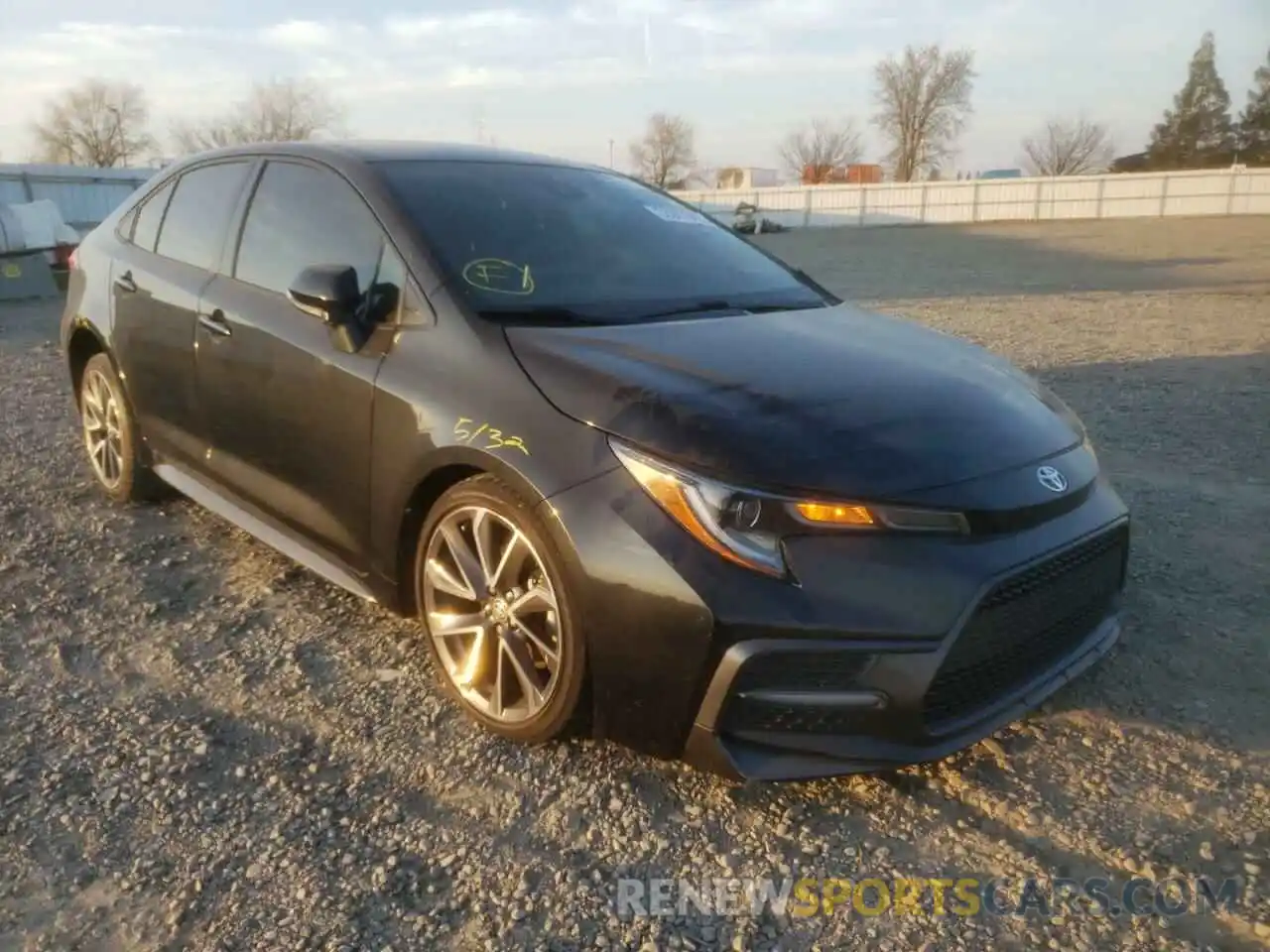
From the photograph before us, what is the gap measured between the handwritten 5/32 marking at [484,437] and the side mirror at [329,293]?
579 millimetres

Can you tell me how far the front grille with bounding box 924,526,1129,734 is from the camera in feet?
7.42

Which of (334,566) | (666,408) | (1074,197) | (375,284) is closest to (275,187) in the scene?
(375,284)

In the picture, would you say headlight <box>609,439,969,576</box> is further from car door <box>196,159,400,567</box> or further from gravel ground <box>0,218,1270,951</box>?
car door <box>196,159,400,567</box>

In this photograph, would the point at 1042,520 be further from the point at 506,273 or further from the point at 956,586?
the point at 506,273

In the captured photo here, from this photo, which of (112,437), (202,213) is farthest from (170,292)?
(112,437)

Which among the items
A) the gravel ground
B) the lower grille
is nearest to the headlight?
the lower grille

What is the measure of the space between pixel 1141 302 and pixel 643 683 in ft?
40.0

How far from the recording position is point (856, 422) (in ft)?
7.97

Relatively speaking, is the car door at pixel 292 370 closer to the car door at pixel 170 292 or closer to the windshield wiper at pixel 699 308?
the car door at pixel 170 292

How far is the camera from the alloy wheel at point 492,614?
2.53 m

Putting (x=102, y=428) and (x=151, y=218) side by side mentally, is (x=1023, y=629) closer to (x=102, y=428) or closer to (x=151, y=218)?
(x=151, y=218)

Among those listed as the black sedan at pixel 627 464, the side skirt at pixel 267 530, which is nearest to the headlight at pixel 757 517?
the black sedan at pixel 627 464

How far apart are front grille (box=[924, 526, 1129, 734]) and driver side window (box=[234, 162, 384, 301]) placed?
6.57ft

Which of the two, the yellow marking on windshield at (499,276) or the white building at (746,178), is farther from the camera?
the white building at (746,178)
